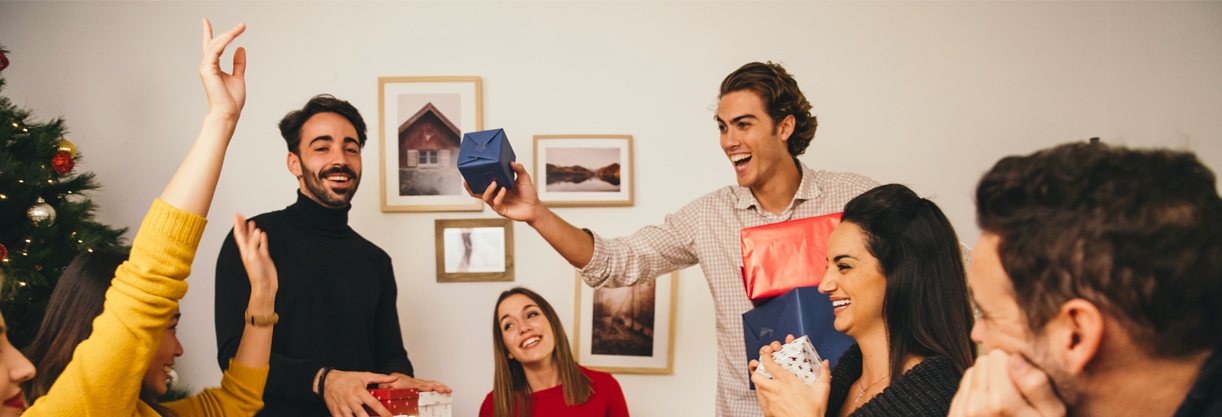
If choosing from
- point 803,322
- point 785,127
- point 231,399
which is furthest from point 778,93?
point 231,399

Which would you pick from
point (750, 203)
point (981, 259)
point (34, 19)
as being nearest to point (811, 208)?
point (750, 203)

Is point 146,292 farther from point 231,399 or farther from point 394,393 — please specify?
point 394,393

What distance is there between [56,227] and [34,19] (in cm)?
143

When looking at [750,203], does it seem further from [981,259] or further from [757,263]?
[981,259]

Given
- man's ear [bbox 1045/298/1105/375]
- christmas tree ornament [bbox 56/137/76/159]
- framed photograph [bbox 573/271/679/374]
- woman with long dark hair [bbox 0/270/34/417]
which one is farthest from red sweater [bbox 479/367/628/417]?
man's ear [bbox 1045/298/1105/375]

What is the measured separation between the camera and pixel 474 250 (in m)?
3.63

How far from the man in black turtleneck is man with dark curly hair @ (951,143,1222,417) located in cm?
197

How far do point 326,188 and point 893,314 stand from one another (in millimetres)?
1987

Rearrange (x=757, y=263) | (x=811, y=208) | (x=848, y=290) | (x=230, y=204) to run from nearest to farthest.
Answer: (x=848, y=290)
(x=757, y=263)
(x=811, y=208)
(x=230, y=204)

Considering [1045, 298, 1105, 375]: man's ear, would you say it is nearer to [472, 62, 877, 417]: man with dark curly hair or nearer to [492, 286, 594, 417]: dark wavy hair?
[472, 62, 877, 417]: man with dark curly hair

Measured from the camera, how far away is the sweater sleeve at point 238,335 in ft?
8.13

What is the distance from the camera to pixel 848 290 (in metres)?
1.77

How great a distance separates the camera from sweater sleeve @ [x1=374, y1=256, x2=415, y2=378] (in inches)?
115

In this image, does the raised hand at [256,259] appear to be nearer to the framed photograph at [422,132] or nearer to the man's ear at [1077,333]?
the framed photograph at [422,132]
